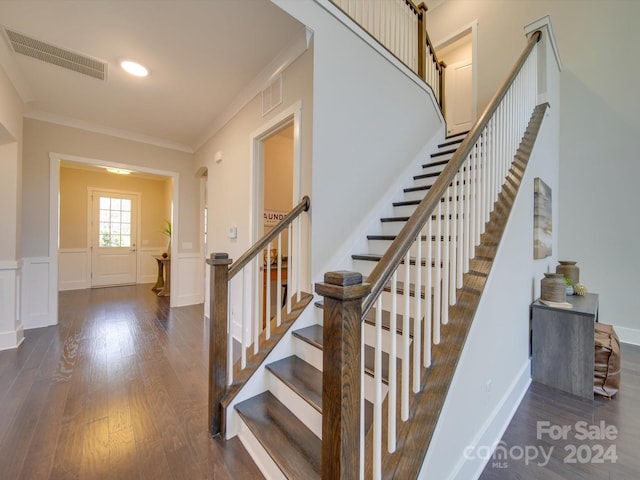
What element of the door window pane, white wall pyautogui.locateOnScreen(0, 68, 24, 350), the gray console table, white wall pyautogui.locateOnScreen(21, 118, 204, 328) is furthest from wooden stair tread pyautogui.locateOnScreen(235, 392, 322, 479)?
the door window pane

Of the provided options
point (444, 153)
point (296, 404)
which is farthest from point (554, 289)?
point (296, 404)

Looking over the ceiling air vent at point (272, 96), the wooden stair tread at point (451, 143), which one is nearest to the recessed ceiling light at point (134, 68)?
the ceiling air vent at point (272, 96)

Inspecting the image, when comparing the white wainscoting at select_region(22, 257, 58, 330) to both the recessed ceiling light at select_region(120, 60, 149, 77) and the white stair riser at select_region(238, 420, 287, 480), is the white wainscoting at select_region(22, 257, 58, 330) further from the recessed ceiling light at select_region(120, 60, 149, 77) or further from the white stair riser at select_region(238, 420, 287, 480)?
the white stair riser at select_region(238, 420, 287, 480)

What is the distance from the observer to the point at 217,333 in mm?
1720

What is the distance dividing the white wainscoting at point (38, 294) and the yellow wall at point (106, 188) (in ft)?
10.4

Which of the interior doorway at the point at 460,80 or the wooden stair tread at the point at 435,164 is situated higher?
the interior doorway at the point at 460,80

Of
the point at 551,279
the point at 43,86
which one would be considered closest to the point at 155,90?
the point at 43,86

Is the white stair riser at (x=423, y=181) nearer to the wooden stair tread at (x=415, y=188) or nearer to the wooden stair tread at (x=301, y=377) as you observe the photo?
the wooden stair tread at (x=415, y=188)

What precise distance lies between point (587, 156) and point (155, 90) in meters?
5.40

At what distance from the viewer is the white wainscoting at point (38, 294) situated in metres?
3.44

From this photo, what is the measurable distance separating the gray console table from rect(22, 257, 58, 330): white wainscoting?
5.64m

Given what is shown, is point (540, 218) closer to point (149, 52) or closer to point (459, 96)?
point (459, 96)

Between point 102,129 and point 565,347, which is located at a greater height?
point 102,129

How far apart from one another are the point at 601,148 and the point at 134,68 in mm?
5472
